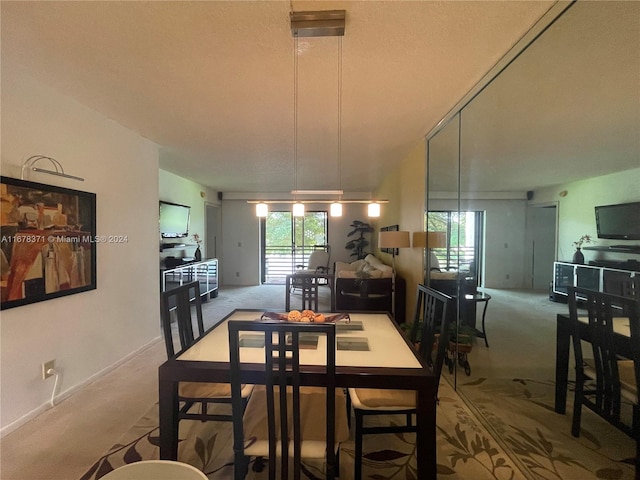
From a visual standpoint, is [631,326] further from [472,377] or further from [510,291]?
[472,377]

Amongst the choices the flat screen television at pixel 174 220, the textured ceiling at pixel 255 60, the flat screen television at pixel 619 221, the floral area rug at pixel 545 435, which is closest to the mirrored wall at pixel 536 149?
the flat screen television at pixel 619 221

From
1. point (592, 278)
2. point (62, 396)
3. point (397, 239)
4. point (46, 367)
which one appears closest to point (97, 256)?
point (46, 367)

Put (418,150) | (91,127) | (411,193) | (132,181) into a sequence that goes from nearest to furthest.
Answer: (91,127), (132,181), (418,150), (411,193)

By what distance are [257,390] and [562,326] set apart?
6.41 ft

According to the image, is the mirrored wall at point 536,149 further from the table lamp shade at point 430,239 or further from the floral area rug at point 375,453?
the floral area rug at point 375,453

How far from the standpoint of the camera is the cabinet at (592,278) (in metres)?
1.39

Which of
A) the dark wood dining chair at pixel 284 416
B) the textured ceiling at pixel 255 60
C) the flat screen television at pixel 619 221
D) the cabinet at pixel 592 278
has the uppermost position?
the textured ceiling at pixel 255 60

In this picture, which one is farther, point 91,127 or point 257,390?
point 91,127

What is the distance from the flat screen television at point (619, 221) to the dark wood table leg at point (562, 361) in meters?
0.64

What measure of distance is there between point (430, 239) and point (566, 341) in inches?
65.9

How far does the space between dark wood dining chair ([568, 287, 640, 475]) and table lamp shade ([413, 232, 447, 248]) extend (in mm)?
1504

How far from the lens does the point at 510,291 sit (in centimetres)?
241

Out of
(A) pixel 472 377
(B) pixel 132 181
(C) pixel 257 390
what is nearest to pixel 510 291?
(A) pixel 472 377

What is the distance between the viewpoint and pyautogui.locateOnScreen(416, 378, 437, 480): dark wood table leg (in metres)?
1.32
